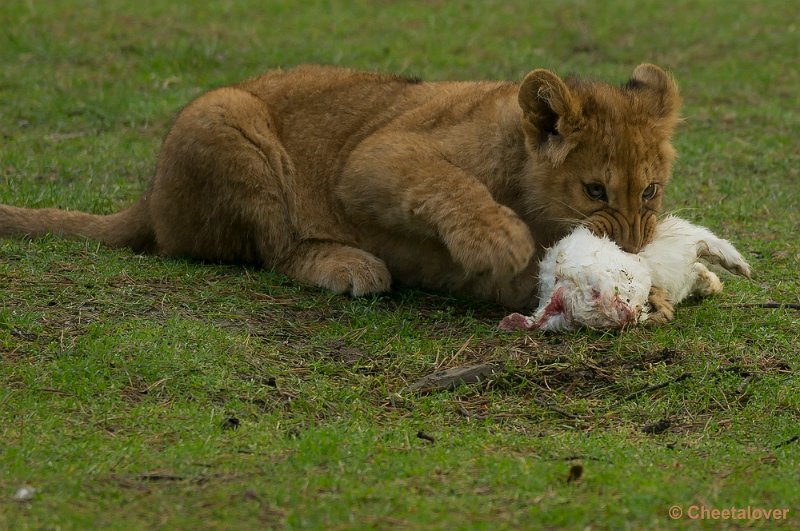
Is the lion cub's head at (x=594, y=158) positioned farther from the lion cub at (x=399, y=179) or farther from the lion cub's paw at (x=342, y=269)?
the lion cub's paw at (x=342, y=269)

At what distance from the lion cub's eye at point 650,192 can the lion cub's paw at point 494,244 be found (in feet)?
2.16

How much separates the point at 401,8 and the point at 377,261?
8382mm

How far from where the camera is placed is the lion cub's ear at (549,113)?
619 centimetres

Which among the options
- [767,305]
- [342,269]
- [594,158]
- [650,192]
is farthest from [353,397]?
[767,305]

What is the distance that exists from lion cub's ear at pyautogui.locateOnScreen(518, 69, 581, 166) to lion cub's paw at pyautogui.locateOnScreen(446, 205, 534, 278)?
43cm

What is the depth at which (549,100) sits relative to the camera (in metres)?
6.22

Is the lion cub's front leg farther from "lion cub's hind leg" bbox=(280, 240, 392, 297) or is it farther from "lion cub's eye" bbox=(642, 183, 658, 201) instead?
"lion cub's eye" bbox=(642, 183, 658, 201)

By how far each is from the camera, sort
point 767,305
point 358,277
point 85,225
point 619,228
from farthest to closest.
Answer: point 85,225 < point 358,277 < point 767,305 < point 619,228

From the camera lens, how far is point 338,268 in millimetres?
6832

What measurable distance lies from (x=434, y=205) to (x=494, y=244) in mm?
454

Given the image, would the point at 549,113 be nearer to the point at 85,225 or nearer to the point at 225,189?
the point at 225,189

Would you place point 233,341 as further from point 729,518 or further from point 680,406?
point 729,518

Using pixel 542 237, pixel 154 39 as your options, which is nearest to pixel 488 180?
pixel 542 237

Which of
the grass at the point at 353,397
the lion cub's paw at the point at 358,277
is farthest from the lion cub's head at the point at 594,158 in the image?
the lion cub's paw at the point at 358,277
